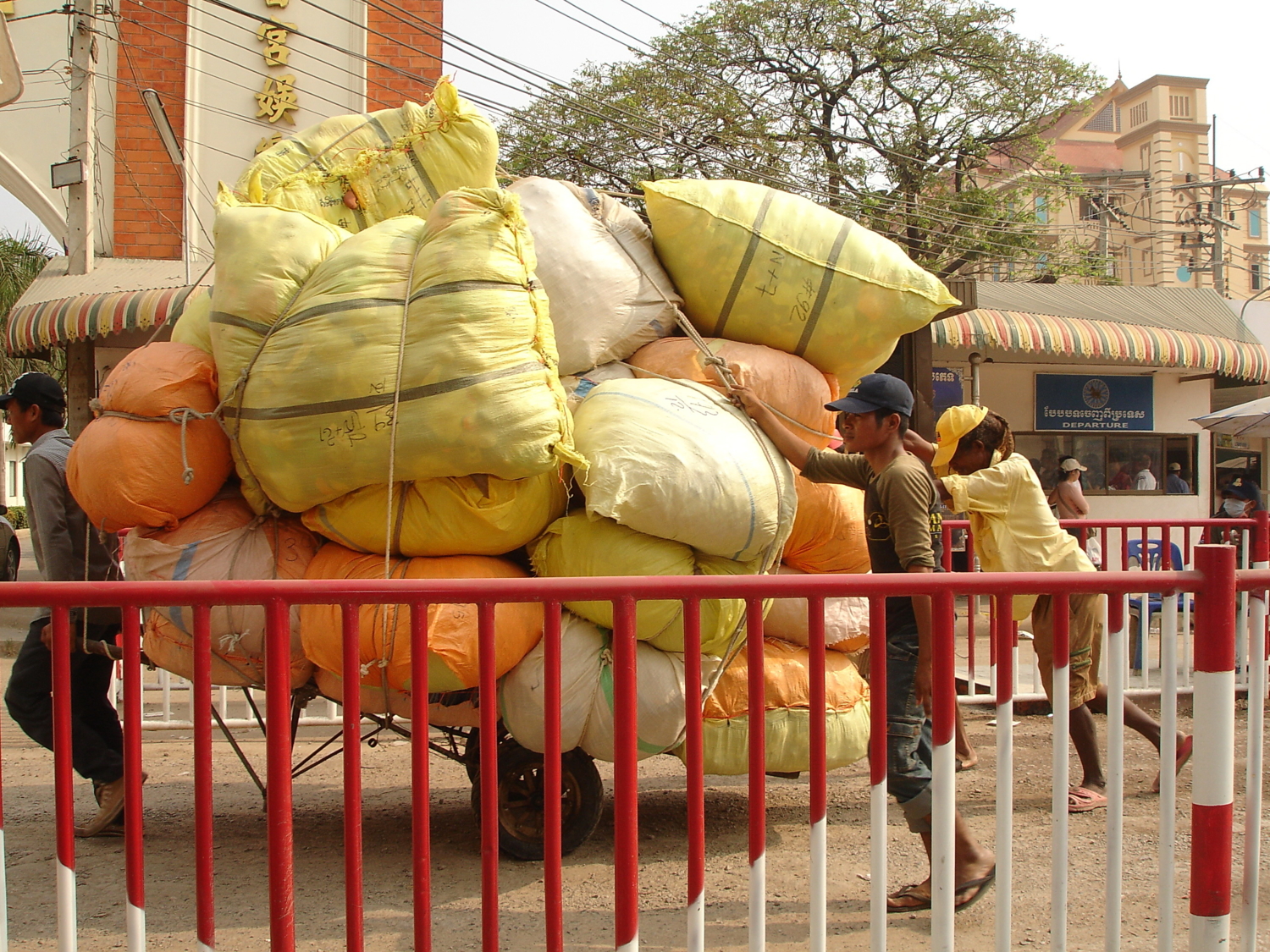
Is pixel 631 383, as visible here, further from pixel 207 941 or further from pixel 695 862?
pixel 207 941

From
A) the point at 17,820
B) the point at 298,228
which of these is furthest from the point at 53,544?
the point at 298,228

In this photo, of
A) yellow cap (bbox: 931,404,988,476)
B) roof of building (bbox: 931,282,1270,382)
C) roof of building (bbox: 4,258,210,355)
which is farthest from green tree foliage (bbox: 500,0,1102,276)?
yellow cap (bbox: 931,404,988,476)

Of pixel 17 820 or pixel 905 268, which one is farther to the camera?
pixel 17 820

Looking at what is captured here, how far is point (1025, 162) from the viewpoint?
2108 centimetres

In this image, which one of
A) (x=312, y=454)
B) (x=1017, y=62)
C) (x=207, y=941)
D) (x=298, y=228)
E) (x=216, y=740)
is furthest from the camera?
(x=1017, y=62)

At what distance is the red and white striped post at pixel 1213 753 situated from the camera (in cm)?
226

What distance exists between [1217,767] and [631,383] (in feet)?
6.34

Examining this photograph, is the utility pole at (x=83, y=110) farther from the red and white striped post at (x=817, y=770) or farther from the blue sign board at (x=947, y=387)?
the red and white striped post at (x=817, y=770)

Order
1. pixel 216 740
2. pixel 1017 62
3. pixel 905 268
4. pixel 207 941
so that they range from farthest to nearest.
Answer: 1. pixel 1017 62
2. pixel 216 740
3. pixel 905 268
4. pixel 207 941

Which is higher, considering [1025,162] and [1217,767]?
[1025,162]

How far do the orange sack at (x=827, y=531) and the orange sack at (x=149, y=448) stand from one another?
1942 millimetres

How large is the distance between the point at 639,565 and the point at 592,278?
42.6 inches

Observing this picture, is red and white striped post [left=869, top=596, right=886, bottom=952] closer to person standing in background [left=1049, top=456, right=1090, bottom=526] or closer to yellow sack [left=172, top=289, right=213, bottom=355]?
yellow sack [left=172, top=289, right=213, bottom=355]

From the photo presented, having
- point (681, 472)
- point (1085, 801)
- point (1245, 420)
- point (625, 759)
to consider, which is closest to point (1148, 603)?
point (1085, 801)
